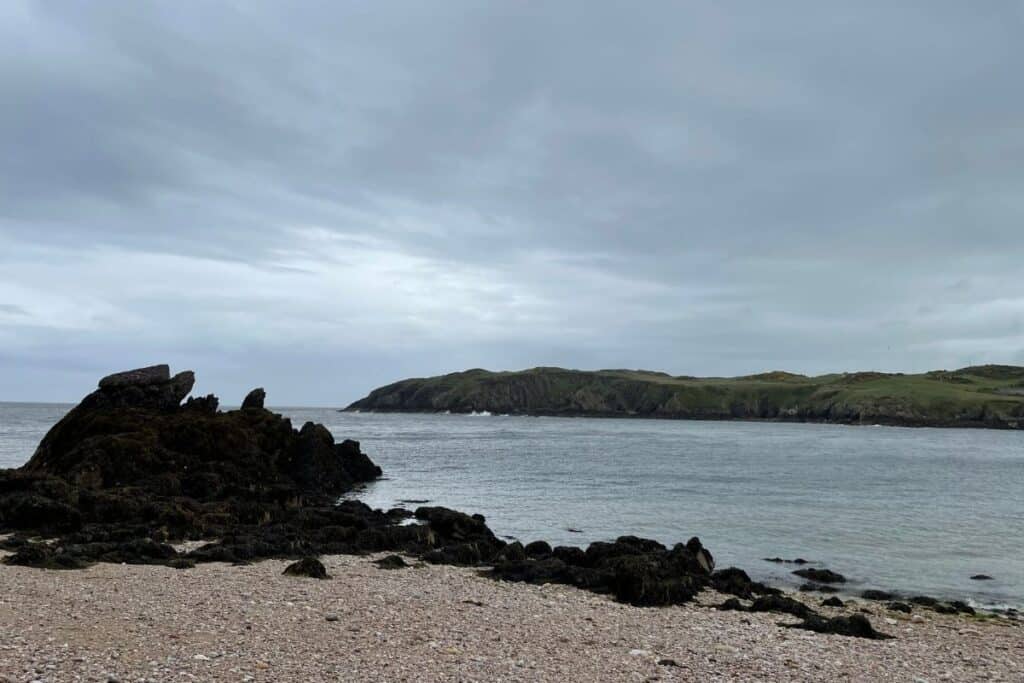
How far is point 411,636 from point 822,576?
15.0m

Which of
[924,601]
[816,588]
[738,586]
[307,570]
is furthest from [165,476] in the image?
[924,601]

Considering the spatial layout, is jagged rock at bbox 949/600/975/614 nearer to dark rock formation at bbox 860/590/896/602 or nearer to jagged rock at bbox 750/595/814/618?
dark rock formation at bbox 860/590/896/602

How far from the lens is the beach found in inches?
411

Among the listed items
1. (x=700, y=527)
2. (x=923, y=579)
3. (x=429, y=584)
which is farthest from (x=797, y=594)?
(x=700, y=527)

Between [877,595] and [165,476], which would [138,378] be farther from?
[877,595]

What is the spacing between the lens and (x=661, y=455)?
7588 centimetres

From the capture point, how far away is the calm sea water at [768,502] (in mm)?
26078

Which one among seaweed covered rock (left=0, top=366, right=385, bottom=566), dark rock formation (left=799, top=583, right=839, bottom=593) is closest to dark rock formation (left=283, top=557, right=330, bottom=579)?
seaweed covered rock (left=0, top=366, right=385, bottom=566)

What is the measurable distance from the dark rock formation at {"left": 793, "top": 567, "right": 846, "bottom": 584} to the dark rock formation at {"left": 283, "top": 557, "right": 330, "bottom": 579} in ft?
46.0

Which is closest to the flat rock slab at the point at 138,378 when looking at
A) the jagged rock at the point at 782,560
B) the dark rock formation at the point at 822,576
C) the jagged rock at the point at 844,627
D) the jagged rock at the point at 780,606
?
the jagged rock at the point at 782,560

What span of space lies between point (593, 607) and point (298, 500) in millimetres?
21109

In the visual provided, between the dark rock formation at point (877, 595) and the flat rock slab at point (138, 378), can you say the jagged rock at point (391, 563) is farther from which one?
the flat rock slab at point (138, 378)

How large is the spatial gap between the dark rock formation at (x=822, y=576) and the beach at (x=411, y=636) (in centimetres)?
379

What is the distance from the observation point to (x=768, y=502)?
133 ft
